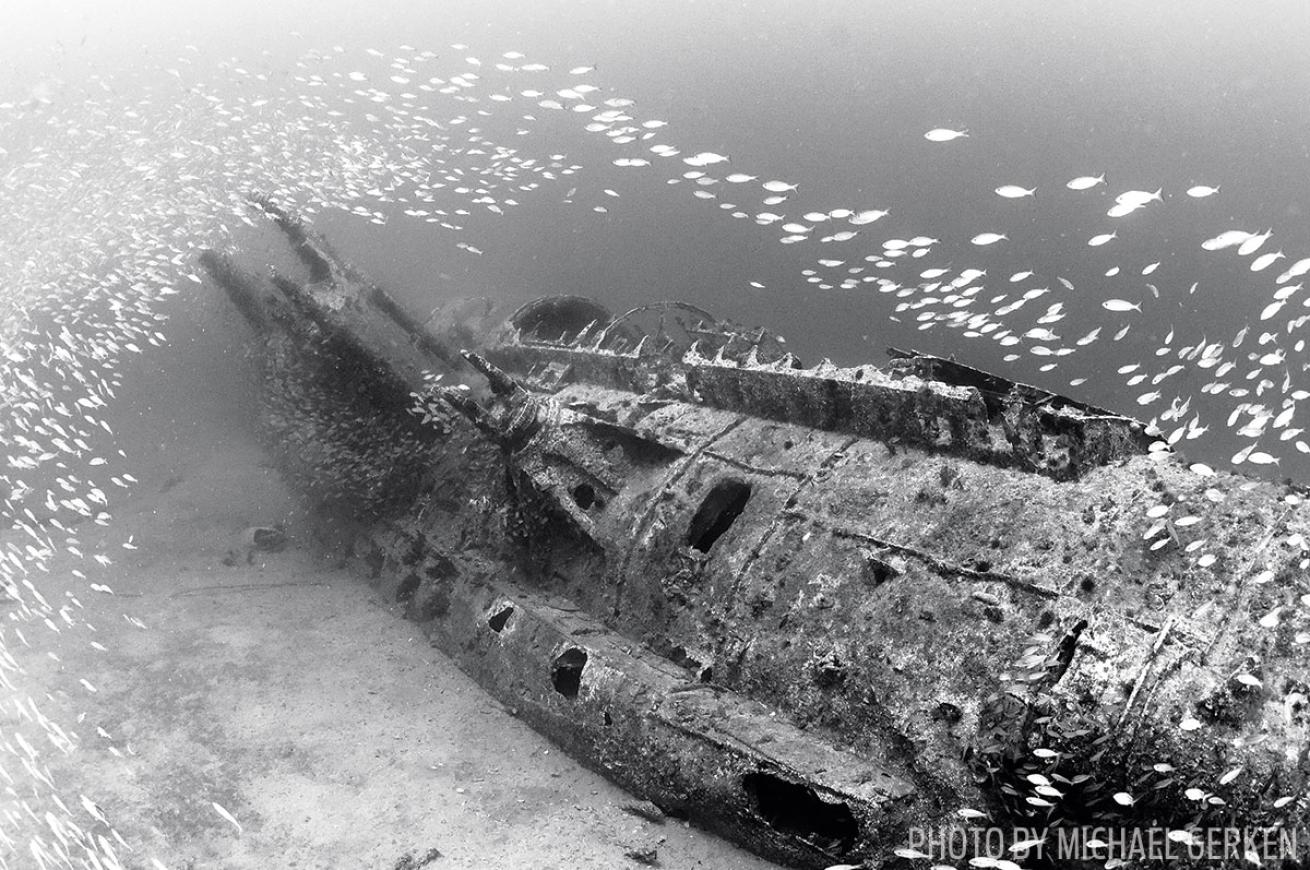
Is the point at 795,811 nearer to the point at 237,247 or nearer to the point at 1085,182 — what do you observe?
the point at 1085,182

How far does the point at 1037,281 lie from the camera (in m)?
72.8

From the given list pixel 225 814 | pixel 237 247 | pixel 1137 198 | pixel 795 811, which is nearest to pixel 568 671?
pixel 795 811

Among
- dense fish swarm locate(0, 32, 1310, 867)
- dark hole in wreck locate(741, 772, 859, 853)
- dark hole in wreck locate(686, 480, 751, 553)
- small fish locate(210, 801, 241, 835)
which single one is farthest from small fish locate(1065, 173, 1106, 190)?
small fish locate(210, 801, 241, 835)

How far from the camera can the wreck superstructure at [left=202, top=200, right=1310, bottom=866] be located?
4.96m

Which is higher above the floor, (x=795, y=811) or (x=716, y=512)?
(x=716, y=512)

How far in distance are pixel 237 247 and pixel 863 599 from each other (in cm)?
3854

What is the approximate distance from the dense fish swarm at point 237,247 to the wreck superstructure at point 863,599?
1.79ft

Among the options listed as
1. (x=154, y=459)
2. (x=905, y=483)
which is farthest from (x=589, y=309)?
(x=154, y=459)

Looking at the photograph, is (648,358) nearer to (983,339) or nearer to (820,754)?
(820,754)

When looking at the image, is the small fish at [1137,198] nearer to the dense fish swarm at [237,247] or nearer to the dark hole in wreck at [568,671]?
the dense fish swarm at [237,247]

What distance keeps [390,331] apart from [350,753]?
712cm

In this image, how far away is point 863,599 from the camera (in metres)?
6.68

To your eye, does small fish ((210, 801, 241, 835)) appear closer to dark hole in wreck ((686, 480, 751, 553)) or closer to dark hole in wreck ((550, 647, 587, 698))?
dark hole in wreck ((550, 647, 587, 698))

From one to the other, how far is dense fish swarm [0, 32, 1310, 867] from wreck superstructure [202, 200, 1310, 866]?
1.79 ft
